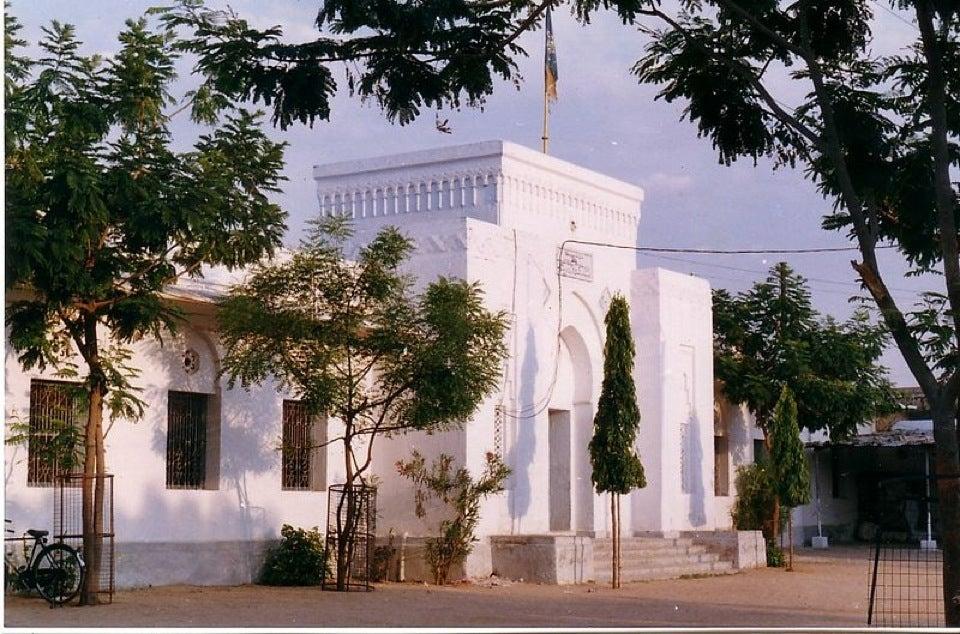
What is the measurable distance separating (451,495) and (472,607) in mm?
3663

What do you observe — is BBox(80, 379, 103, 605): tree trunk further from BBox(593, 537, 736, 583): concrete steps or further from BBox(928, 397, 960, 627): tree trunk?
BBox(593, 537, 736, 583): concrete steps

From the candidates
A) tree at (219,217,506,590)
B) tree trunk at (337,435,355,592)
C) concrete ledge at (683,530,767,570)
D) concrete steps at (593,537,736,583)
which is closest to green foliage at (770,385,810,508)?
concrete ledge at (683,530,767,570)

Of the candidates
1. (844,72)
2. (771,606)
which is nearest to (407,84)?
(844,72)

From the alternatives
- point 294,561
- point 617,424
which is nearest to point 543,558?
point 617,424

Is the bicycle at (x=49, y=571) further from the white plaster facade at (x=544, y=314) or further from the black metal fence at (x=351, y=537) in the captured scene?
the white plaster facade at (x=544, y=314)

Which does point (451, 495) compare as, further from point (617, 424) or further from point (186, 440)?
point (186, 440)

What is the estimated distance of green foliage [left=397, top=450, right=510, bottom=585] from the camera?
18.0 metres

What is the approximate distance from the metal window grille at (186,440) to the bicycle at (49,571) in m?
2.73

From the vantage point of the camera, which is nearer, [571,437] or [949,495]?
[949,495]

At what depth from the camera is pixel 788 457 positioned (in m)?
22.6

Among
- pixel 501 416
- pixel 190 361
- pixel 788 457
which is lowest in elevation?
pixel 788 457

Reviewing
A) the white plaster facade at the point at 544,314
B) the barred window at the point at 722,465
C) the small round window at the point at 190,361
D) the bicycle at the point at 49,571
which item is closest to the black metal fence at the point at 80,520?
the bicycle at the point at 49,571

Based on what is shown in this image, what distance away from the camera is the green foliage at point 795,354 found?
25672mm

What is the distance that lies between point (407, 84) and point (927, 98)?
4797 millimetres
